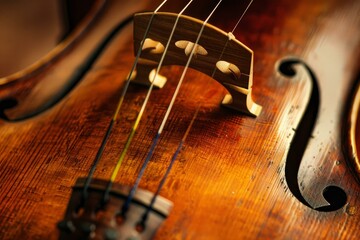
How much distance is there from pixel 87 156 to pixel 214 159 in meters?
0.21

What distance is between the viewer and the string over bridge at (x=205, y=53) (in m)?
0.75

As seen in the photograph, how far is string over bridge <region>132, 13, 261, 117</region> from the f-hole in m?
0.10

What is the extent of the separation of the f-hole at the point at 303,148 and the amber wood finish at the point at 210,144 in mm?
11

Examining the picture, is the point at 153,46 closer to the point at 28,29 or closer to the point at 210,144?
the point at 210,144

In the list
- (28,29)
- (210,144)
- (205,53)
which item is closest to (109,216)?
(210,144)

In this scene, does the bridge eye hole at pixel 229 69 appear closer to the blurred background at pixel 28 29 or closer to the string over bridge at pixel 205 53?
the string over bridge at pixel 205 53

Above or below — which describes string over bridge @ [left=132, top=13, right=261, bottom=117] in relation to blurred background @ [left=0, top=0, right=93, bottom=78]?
above

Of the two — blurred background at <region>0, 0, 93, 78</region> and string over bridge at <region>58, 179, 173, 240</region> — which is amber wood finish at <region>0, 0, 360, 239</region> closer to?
string over bridge at <region>58, 179, 173, 240</region>

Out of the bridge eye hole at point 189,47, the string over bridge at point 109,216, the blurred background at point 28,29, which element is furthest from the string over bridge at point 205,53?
the blurred background at point 28,29

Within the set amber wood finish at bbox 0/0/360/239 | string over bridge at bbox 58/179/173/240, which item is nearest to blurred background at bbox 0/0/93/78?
amber wood finish at bbox 0/0/360/239

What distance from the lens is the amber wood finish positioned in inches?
26.7

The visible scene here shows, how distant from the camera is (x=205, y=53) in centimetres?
80

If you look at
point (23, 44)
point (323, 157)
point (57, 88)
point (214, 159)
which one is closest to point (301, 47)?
point (323, 157)

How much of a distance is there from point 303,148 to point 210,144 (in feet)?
0.61
